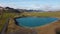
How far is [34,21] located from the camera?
2.97m

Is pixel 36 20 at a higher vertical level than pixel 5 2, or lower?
lower

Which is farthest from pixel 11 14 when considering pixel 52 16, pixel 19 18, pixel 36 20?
pixel 52 16

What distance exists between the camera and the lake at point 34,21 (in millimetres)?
2969

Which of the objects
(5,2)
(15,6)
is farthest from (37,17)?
(5,2)

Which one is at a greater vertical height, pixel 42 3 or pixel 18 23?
pixel 42 3

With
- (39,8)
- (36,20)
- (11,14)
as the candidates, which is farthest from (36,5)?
(11,14)

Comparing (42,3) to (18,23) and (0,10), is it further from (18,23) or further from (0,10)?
(0,10)

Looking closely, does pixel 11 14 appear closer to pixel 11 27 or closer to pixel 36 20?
pixel 11 27

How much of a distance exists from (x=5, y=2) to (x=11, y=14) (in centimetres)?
27

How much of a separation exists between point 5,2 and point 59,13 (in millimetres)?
1026

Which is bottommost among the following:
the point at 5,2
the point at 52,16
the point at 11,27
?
the point at 11,27

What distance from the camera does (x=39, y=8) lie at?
10.1ft

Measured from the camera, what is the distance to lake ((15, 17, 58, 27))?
2.97m

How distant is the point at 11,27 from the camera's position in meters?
2.95
